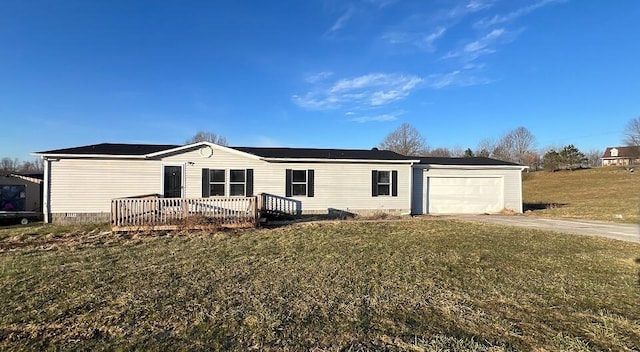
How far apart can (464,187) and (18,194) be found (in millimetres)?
20017

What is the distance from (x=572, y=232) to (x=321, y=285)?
9.61 meters

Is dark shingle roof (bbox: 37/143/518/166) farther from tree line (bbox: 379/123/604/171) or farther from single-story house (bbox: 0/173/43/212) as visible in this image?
tree line (bbox: 379/123/604/171)

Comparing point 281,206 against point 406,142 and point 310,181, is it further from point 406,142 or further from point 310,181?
point 406,142

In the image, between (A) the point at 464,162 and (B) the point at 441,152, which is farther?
(B) the point at 441,152

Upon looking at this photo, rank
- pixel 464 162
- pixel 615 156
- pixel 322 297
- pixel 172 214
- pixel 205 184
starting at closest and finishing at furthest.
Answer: pixel 322 297 < pixel 172 214 < pixel 205 184 < pixel 464 162 < pixel 615 156

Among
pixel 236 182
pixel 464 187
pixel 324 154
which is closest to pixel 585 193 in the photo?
pixel 464 187

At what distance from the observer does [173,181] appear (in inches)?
569

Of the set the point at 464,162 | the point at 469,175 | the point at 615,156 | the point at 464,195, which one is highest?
the point at 615,156

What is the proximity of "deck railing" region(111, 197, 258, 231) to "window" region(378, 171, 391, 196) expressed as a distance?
251 inches

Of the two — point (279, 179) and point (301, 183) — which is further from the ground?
point (279, 179)

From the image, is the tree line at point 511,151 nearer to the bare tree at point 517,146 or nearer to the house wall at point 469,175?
the bare tree at point 517,146

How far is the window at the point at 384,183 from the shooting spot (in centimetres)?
1611

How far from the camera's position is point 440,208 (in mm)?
17141

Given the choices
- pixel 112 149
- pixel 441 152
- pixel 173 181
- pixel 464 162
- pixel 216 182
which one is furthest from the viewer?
pixel 441 152
